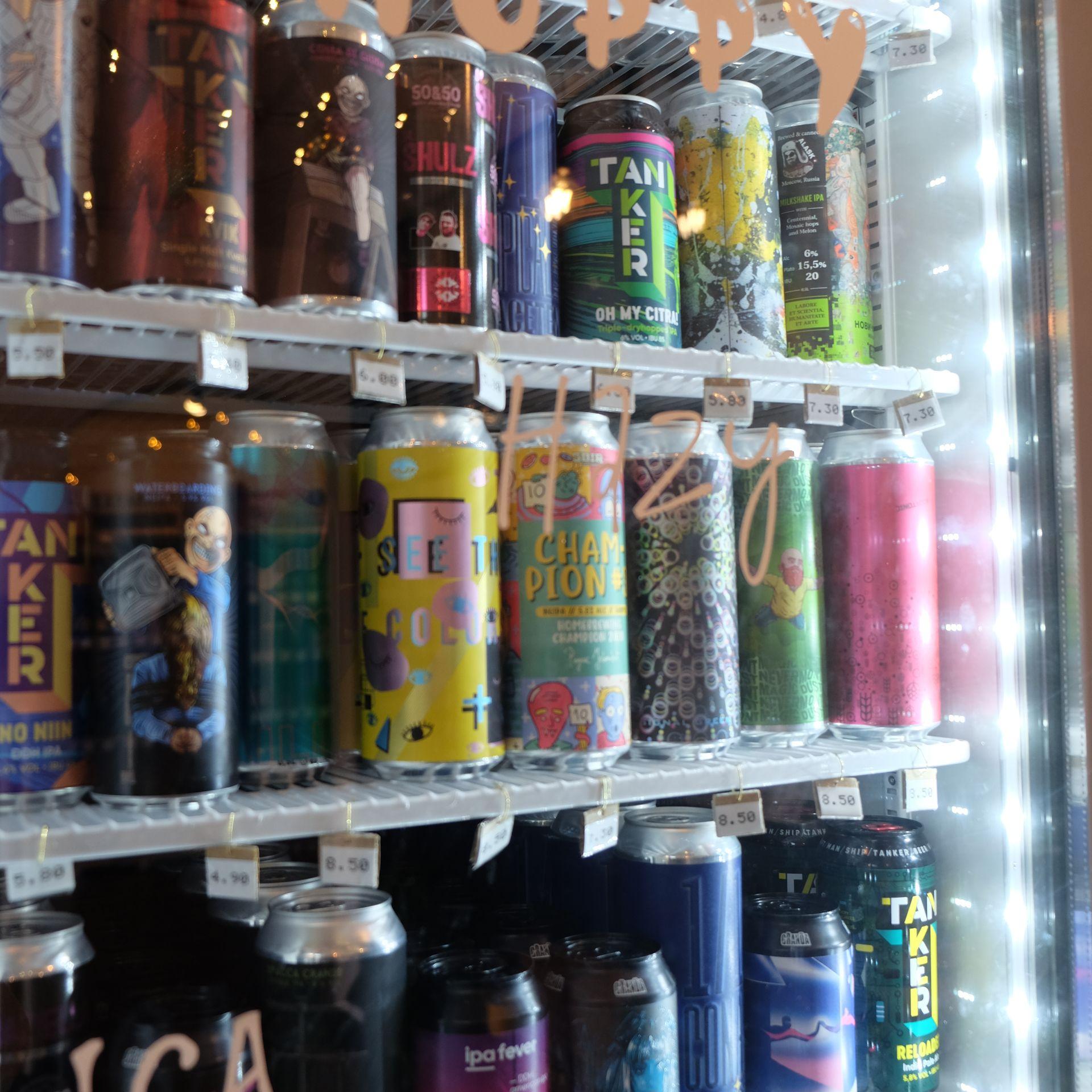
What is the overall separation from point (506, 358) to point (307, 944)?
0.62 m

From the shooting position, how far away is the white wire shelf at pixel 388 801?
0.88 m

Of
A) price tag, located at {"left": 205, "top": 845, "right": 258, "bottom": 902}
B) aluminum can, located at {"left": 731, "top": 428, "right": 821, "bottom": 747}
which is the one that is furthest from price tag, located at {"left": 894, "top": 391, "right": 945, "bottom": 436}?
price tag, located at {"left": 205, "top": 845, "right": 258, "bottom": 902}

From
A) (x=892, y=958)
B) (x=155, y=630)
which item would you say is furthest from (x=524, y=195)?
(x=892, y=958)

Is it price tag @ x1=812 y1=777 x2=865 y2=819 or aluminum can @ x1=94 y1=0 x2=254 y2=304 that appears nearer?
aluminum can @ x1=94 y1=0 x2=254 y2=304

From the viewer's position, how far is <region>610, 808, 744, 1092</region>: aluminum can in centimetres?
117

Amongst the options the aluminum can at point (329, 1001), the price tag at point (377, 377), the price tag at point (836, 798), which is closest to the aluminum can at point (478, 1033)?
the aluminum can at point (329, 1001)

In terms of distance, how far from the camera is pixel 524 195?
124 cm

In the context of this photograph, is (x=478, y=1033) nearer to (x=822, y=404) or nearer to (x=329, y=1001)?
(x=329, y=1001)

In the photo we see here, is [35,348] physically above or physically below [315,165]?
below

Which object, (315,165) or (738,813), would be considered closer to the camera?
(315,165)

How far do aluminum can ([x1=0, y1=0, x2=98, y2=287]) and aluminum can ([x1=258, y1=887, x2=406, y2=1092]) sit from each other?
24.1 inches

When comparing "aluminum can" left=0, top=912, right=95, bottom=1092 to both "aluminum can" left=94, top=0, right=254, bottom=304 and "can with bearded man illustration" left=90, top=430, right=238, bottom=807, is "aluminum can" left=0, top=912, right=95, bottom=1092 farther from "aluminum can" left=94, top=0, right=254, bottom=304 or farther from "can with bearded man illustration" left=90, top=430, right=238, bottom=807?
"aluminum can" left=94, top=0, right=254, bottom=304

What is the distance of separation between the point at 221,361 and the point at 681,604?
562 mm

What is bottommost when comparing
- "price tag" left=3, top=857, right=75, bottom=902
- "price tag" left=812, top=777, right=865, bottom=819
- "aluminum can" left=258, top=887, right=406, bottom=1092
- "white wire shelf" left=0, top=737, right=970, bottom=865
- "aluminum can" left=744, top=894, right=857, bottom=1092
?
"aluminum can" left=744, top=894, right=857, bottom=1092
